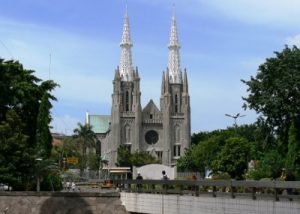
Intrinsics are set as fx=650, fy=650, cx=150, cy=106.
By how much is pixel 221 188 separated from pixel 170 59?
147866mm

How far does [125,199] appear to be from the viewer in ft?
103

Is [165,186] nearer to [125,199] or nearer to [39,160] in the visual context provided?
[125,199]

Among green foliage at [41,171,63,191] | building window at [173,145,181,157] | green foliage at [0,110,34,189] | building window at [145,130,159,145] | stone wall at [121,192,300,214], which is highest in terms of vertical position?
building window at [145,130,159,145]

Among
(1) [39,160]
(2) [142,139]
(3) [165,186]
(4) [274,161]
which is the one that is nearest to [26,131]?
(1) [39,160]

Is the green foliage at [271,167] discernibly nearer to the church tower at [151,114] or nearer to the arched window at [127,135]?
the church tower at [151,114]

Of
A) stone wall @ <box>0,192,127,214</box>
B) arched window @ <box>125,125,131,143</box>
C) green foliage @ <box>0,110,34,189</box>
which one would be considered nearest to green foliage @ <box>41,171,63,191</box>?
green foliage @ <box>0,110,34,189</box>

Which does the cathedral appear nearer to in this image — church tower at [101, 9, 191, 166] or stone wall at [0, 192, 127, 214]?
church tower at [101, 9, 191, 166]

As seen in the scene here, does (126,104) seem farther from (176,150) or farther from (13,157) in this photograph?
(13,157)

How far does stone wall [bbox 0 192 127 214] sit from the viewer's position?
→ 31828 millimetres

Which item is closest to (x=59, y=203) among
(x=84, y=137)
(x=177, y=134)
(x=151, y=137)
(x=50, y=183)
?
(x=50, y=183)

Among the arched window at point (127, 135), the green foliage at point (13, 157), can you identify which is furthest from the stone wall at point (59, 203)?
the arched window at point (127, 135)

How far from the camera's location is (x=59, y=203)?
32375 millimetres

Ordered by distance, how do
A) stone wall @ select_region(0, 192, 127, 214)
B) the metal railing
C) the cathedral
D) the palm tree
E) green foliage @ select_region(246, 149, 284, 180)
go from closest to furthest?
1. the metal railing
2. stone wall @ select_region(0, 192, 127, 214)
3. green foliage @ select_region(246, 149, 284, 180)
4. the palm tree
5. the cathedral

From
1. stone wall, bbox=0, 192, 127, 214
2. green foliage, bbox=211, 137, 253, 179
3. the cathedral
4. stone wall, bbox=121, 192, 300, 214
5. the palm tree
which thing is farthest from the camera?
the cathedral
